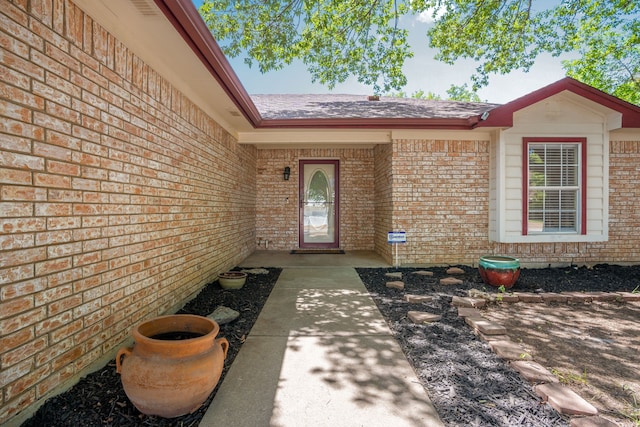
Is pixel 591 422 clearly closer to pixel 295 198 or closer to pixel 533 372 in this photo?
pixel 533 372

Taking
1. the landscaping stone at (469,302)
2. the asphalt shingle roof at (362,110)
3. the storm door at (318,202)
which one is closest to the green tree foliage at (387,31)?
the asphalt shingle roof at (362,110)

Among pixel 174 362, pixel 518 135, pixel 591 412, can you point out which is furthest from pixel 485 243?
pixel 174 362

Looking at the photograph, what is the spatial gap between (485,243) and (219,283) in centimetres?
507

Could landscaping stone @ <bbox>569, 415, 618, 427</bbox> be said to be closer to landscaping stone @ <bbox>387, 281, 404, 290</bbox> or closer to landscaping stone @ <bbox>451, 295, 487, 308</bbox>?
landscaping stone @ <bbox>451, 295, 487, 308</bbox>

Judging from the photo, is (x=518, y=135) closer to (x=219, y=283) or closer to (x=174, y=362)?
(x=219, y=283)

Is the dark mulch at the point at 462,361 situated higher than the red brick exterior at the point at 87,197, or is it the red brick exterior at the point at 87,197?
the red brick exterior at the point at 87,197

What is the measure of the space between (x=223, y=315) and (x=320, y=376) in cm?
153

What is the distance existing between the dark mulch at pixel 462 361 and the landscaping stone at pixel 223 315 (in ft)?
5.71

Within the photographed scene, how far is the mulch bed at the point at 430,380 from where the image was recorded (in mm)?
1769

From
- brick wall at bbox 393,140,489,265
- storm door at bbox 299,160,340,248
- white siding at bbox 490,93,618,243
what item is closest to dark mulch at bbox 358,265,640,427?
white siding at bbox 490,93,618,243

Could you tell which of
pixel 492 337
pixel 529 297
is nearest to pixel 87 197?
pixel 492 337

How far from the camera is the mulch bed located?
5.80 feet

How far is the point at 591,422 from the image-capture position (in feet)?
5.52

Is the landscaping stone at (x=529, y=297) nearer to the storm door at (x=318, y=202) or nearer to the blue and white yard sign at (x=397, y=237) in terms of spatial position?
the blue and white yard sign at (x=397, y=237)
